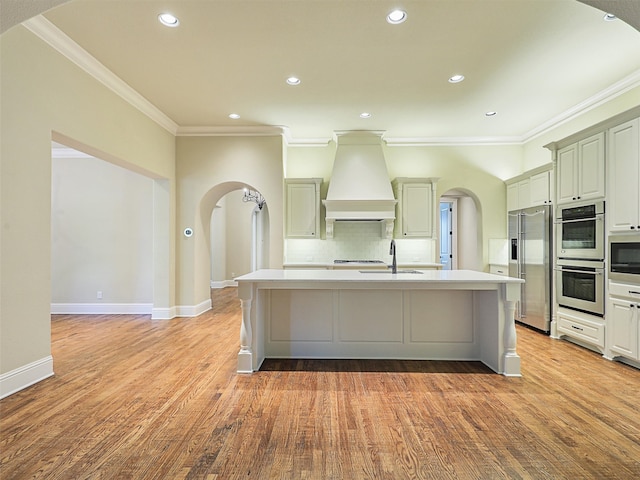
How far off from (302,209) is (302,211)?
4cm

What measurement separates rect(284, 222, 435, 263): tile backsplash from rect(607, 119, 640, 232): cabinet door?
9.65 ft

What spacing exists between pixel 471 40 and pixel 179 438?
13.2 ft

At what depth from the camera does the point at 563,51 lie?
10.8 ft

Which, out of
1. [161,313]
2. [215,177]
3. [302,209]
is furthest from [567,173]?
[161,313]

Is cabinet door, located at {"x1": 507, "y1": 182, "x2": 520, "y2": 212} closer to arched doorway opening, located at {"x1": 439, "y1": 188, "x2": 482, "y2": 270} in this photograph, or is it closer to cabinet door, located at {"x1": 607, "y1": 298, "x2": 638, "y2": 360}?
arched doorway opening, located at {"x1": 439, "y1": 188, "x2": 482, "y2": 270}

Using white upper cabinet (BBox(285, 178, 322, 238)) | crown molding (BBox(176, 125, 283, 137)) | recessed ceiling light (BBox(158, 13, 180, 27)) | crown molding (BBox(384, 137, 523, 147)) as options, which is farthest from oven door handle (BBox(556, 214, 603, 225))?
recessed ceiling light (BBox(158, 13, 180, 27))

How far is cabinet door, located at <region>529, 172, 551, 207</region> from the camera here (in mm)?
4562

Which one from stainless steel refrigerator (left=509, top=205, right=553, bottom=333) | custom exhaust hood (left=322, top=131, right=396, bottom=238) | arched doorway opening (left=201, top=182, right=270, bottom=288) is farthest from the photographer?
arched doorway opening (left=201, top=182, right=270, bottom=288)

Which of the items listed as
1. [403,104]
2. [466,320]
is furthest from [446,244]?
[466,320]

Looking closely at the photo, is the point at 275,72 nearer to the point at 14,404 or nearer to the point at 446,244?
the point at 14,404

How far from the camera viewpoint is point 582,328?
3.81m

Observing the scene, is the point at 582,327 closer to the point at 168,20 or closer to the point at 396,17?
the point at 396,17

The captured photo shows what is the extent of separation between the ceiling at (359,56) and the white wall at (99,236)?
1.76 metres

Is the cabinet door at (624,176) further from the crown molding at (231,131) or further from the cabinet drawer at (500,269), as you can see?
the crown molding at (231,131)
